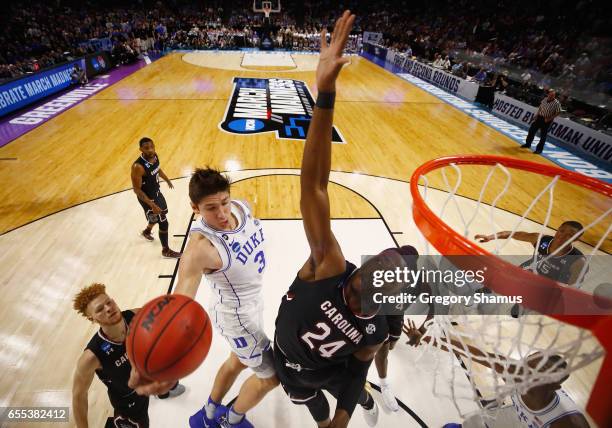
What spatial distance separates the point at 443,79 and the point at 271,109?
8.42m

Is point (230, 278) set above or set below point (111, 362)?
above

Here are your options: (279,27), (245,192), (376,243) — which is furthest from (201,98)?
(279,27)

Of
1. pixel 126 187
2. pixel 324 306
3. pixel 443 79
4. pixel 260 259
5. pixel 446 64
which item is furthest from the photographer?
pixel 446 64

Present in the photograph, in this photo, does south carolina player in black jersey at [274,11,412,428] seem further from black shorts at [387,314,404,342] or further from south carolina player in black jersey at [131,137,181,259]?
south carolina player in black jersey at [131,137,181,259]

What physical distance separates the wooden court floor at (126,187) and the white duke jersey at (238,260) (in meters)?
1.72

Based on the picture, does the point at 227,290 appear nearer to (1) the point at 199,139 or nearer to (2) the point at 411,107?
(1) the point at 199,139

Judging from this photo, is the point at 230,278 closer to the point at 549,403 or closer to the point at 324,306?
the point at 324,306

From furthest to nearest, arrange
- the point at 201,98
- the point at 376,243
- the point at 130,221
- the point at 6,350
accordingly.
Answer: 1. the point at 201,98
2. the point at 130,221
3. the point at 376,243
4. the point at 6,350

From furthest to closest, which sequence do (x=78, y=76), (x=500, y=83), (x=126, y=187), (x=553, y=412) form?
(x=500, y=83) → (x=78, y=76) → (x=126, y=187) → (x=553, y=412)

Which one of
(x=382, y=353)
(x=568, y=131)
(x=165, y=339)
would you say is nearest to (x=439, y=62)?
(x=568, y=131)

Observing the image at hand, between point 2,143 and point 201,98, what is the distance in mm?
5578

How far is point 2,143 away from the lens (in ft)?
24.9

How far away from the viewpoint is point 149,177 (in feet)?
13.5

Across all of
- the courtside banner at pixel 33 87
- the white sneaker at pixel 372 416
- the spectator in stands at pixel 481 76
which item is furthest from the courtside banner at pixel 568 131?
the courtside banner at pixel 33 87
